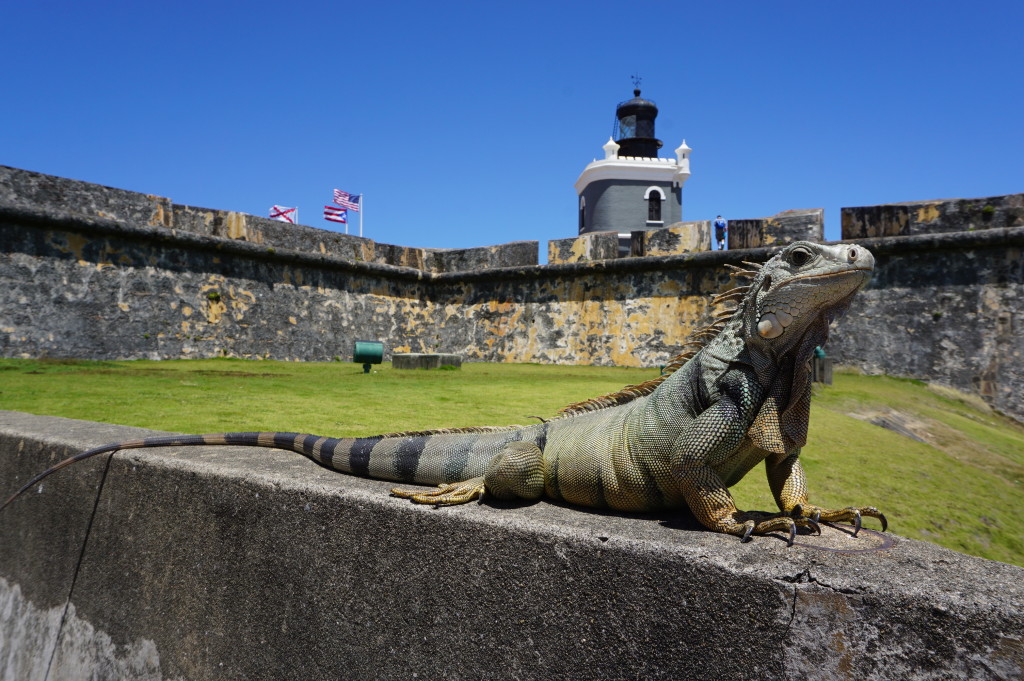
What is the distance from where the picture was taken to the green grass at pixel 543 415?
12.4 ft

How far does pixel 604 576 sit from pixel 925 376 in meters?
9.55

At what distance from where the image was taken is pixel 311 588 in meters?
2.34

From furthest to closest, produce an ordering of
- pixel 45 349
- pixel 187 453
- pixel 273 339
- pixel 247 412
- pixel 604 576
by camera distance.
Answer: pixel 273 339 → pixel 45 349 → pixel 247 412 → pixel 187 453 → pixel 604 576

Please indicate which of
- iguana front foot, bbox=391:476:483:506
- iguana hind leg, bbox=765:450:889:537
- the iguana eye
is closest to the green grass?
iguana hind leg, bbox=765:450:889:537

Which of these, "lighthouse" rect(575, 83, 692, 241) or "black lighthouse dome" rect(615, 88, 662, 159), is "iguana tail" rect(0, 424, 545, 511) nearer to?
"lighthouse" rect(575, 83, 692, 241)

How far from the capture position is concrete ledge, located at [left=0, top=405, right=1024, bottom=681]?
4.82 feet

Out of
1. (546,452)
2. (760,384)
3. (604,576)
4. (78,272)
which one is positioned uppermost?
(78,272)

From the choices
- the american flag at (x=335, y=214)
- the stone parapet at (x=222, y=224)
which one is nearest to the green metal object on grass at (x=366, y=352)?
the stone parapet at (x=222, y=224)

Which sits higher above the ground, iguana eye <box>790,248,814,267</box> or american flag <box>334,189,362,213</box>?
Answer: american flag <box>334,189,362,213</box>

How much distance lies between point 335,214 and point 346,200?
2.26ft

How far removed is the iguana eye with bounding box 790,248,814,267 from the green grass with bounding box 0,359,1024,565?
1844mm

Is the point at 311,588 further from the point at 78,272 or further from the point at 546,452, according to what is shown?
the point at 78,272

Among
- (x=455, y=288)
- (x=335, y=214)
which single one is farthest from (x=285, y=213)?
(x=455, y=288)

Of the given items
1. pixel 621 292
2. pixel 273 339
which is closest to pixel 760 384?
pixel 621 292
